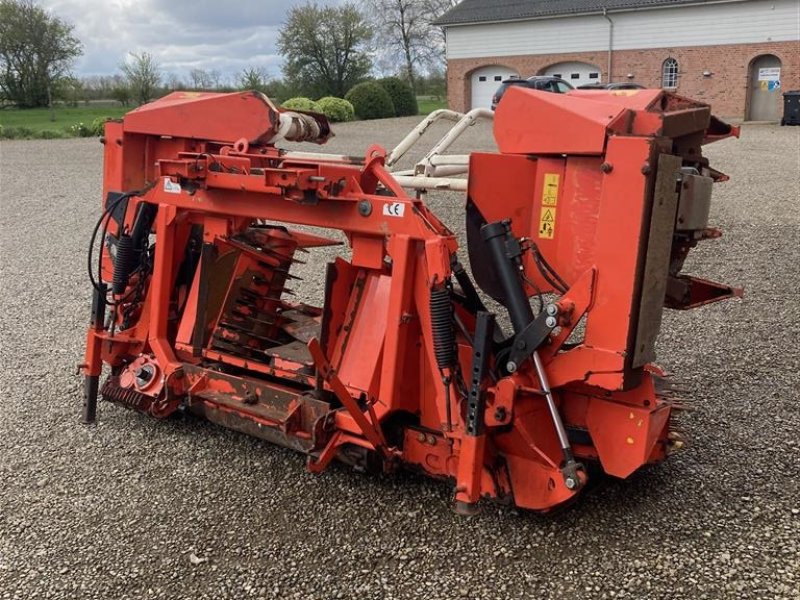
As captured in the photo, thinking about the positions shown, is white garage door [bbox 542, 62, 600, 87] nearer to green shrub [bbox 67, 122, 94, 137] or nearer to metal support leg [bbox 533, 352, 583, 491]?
green shrub [bbox 67, 122, 94, 137]

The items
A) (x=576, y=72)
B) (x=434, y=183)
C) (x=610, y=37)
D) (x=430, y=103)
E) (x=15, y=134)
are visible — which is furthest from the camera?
(x=430, y=103)

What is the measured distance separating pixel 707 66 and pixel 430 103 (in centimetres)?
1521

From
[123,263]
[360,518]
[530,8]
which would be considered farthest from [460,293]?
[530,8]

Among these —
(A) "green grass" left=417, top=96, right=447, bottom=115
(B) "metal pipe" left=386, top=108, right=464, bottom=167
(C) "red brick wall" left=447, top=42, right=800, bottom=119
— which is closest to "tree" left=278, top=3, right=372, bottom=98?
(A) "green grass" left=417, top=96, right=447, bottom=115

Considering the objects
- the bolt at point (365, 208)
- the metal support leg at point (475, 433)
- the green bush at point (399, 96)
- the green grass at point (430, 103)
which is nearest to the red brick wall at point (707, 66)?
the green bush at point (399, 96)

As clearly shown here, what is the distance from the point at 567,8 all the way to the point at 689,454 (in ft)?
95.7

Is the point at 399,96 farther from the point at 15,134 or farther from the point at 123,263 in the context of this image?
the point at 123,263

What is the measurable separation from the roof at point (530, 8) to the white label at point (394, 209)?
27.8 meters

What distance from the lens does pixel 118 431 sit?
176 inches

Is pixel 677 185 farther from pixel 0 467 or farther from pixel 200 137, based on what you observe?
pixel 0 467

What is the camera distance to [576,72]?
102 feet

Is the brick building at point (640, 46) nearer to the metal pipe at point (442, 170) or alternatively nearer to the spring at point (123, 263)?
the metal pipe at point (442, 170)

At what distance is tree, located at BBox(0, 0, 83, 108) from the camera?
3766 centimetres

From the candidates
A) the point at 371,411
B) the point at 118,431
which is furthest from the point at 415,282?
the point at 118,431
